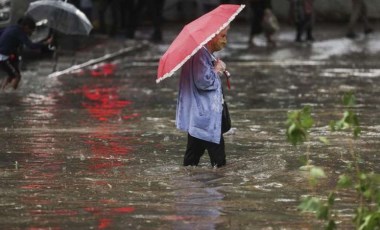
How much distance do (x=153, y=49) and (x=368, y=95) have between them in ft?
39.2

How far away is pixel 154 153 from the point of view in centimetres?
1326

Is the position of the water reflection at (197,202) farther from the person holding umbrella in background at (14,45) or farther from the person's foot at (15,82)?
the person's foot at (15,82)

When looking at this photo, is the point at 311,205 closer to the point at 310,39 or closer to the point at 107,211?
the point at 107,211

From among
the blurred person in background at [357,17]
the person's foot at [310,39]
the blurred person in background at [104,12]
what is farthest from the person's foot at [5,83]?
the blurred person in background at [357,17]

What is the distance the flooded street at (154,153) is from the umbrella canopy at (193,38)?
1017 millimetres

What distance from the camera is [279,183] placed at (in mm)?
11125

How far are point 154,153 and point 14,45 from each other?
7.67 metres

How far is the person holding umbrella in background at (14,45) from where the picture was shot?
20.0 metres

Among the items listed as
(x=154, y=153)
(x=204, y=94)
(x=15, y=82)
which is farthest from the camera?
(x=15, y=82)

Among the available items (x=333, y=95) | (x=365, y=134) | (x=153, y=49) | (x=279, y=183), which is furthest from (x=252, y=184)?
(x=153, y=49)

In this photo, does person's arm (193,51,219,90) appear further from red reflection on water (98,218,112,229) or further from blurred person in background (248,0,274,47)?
blurred person in background (248,0,274,47)

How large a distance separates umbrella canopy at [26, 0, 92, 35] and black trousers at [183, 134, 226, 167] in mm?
10208

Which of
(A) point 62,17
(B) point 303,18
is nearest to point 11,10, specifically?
(A) point 62,17

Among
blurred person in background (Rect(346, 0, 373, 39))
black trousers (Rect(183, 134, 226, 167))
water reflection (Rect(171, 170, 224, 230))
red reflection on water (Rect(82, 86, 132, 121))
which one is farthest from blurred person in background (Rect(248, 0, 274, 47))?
water reflection (Rect(171, 170, 224, 230))
